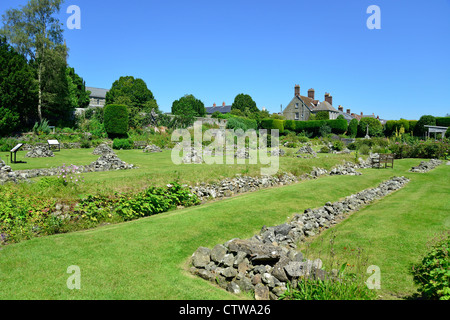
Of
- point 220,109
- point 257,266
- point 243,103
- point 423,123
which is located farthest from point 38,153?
point 220,109

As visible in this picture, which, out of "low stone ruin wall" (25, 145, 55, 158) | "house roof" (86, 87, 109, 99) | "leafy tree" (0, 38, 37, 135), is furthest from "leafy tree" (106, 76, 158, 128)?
"low stone ruin wall" (25, 145, 55, 158)

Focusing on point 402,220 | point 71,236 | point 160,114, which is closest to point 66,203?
point 71,236

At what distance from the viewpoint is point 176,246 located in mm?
5758

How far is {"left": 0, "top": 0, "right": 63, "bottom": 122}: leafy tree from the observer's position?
28125 millimetres

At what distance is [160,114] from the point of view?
1289 inches

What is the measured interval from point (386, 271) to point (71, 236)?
6.03 meters

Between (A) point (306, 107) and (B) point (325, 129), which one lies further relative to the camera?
(A) point (306, 107)

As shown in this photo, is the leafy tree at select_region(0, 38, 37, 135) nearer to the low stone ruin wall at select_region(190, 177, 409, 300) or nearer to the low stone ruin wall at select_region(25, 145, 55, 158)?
the low stone ruin wall at select_region(25, 145, 55, 158)

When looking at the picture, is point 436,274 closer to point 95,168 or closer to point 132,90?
point 95,168

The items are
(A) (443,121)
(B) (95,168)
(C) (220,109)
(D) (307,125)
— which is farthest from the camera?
(C) (220,109)

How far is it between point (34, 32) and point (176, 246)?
32.9 metres

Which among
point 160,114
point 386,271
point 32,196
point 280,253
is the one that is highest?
point 160,114
